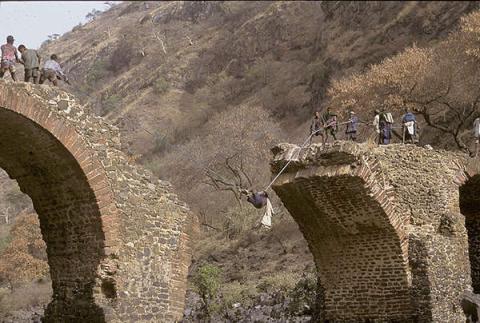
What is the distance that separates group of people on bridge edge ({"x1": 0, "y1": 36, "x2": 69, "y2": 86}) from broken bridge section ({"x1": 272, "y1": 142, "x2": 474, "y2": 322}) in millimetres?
4151

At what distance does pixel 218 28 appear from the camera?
214ft

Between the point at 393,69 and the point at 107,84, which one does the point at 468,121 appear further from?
the point at 107,84

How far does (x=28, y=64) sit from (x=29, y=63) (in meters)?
0.02

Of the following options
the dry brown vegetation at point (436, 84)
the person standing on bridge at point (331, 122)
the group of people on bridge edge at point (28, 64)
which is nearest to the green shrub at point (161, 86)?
the dry brown vegetation at point (436, 84)

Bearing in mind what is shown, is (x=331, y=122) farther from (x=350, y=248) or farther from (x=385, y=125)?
(x=350, y=248)

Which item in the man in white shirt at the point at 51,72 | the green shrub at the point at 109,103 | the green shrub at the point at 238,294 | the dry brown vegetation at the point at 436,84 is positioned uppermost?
the green shrub at the point at 109,103

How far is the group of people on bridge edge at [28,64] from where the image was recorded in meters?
9.89

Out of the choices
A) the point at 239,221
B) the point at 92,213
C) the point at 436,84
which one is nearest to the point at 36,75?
the point at 92,213

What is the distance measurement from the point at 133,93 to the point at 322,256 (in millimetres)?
49947

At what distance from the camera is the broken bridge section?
1127cm

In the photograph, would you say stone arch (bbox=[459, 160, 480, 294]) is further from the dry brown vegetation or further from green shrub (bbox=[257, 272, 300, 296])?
the dry brown vegetation

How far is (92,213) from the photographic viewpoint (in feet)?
31.9

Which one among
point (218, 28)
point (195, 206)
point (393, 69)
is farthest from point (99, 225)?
point (218, 28)

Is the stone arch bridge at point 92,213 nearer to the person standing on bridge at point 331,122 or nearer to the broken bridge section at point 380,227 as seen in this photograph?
the broken bridge section at point 380,227
